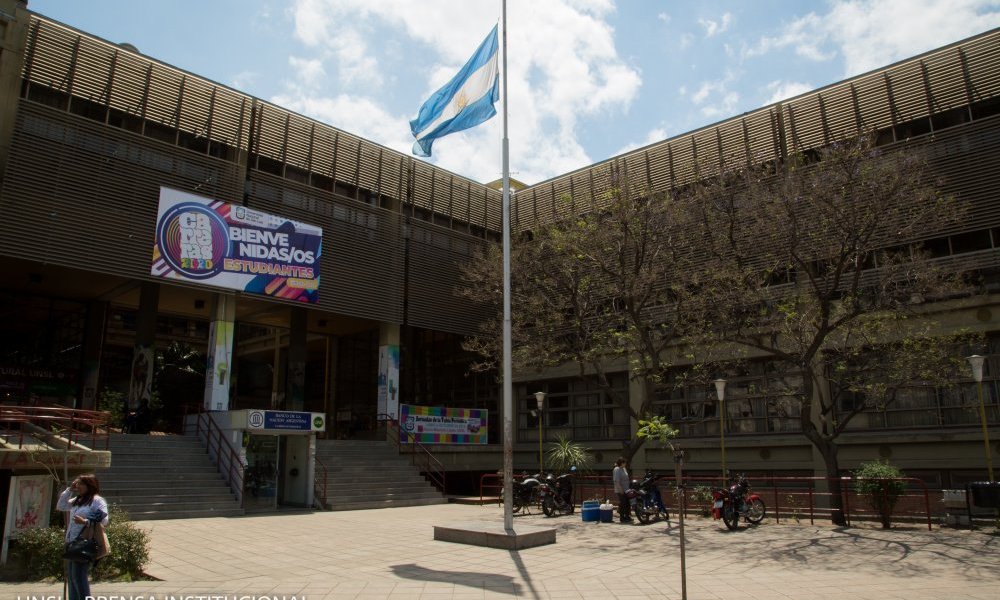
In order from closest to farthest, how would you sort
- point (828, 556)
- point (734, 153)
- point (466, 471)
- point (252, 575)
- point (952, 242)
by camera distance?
point (252, 575) < point (828, 556) < point (952, 242) < point (734, 153) < point (466, 471)

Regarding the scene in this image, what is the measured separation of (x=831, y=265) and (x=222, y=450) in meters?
18.9

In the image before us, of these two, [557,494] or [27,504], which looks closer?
[27,504]

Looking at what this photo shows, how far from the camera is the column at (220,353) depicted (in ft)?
79.6

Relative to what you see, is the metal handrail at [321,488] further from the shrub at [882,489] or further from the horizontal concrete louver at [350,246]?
the shrub at [882,489]

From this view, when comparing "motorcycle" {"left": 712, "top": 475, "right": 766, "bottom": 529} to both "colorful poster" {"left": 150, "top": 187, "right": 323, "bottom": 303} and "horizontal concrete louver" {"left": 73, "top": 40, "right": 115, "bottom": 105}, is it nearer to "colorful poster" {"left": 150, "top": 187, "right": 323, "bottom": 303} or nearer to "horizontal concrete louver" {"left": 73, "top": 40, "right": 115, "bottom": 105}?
"colorful poster" {"left": 150, "top": 187, "right": 323, "bottom": 303}

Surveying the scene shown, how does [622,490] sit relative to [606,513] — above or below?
above

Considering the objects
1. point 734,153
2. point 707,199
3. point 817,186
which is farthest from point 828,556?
point 734,153

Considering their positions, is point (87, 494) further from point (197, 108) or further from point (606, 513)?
point (197, 108)

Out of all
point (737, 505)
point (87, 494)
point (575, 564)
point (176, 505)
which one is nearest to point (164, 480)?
point (176, 505)

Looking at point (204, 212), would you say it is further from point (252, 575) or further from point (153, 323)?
point (252, 575)

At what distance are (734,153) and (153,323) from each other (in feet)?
78.5

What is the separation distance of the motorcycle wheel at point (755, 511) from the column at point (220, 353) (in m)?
18.1

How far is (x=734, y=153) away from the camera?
2786cm

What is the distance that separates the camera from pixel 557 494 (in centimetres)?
1966
